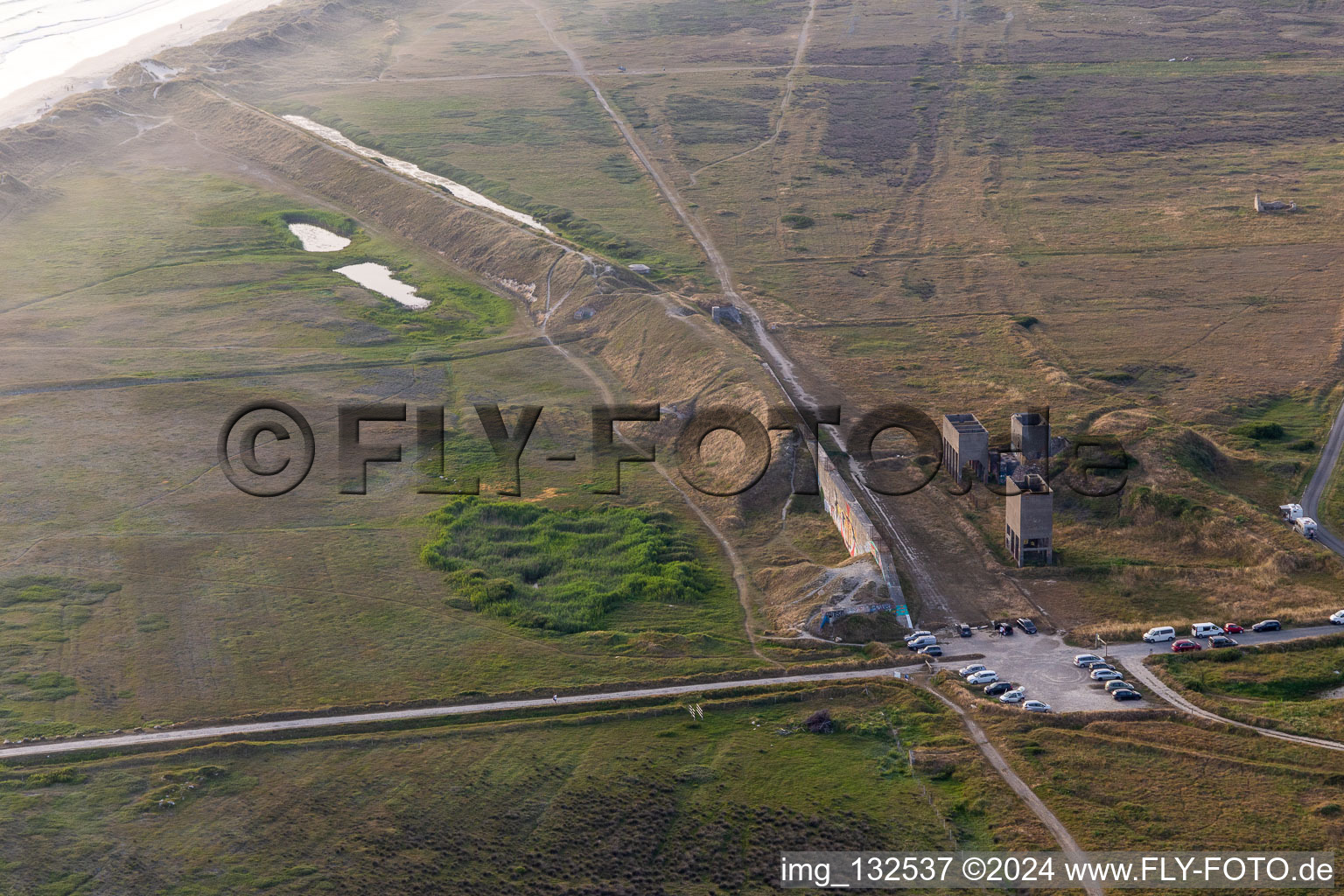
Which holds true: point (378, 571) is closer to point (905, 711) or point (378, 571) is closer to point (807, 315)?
point (905, 711)

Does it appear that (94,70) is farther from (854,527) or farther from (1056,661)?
(1056,661)

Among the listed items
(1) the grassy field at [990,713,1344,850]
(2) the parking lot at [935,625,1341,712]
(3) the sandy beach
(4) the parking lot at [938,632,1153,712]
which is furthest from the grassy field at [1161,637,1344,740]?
(3) the sandy beach

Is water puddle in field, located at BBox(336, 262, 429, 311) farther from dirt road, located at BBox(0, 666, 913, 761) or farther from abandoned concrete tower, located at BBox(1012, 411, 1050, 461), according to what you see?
dirt road, located at BBox(0, 666, 913, 761)

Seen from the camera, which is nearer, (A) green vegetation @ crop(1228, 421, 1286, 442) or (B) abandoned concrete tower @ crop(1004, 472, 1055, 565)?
(B) abandoned concrete tower @ crop(1004, 472, 1055, 565)

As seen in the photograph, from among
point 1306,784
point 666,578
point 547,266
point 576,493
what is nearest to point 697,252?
point 547,266

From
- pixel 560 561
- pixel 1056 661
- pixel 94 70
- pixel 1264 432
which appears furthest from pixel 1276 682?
pixel 94 70

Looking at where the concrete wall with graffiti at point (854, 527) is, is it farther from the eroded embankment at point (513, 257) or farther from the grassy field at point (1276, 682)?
the grassy field at point (1276, 682)

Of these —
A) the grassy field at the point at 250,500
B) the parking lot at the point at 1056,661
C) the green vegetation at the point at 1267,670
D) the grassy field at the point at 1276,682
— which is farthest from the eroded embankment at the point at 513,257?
the grassy field at the point at 1276,682
